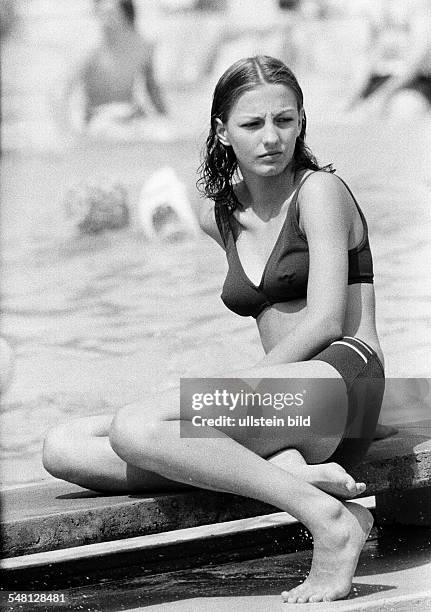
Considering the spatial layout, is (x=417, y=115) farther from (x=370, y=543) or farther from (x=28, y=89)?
(x=370, y=543)

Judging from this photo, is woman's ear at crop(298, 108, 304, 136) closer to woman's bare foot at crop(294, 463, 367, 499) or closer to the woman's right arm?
the woman's right arm

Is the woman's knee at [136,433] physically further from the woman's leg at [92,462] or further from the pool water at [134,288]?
the pool water at [134,288]

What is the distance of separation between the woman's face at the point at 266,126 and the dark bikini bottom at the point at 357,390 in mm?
308

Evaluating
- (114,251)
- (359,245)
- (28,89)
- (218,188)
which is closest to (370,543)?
(359,245)

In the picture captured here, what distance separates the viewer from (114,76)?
16.7ft

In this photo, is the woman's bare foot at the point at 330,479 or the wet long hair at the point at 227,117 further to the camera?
the wet long hair at the point at 227,117

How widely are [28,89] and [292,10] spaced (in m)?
1.36

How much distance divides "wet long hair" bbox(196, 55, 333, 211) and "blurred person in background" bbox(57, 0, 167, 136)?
10.8 ft

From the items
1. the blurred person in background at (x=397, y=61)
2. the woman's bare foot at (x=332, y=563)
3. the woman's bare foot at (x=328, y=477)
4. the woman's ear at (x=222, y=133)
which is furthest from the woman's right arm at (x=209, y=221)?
the blurred person in background at (x=397, y=61)

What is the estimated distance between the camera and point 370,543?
78.1 inches

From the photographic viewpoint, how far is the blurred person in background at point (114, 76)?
16.6 feet

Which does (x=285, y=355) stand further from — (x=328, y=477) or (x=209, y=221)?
(x=209, y=221)

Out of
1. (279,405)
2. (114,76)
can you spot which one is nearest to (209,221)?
(279,405)

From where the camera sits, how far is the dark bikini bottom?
1.65 metres
